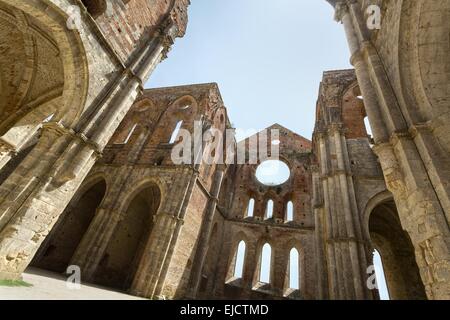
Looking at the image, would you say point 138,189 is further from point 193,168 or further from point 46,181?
point 46,181

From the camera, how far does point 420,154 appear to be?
393cm

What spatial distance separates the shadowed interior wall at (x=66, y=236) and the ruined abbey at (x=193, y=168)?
0.07 meters

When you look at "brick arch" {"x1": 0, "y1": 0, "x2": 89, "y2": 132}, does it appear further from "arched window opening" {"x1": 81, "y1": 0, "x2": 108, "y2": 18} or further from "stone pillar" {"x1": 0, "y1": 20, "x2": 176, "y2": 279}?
"arched window opening" {"x1": 81, "y1": 0, "x2": 108, "y2": 18}

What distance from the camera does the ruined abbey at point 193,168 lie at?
14.4 ft

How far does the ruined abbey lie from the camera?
14.4ft

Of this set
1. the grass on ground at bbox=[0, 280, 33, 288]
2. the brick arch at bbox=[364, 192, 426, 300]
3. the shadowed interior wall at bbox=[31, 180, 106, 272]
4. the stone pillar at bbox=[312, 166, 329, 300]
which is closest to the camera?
the grass on ground at bbox=[0, 280, 33, 288]

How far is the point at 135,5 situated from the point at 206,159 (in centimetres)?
857

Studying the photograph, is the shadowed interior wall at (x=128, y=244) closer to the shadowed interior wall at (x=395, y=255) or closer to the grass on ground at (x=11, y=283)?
the grass on ground at (x=11, y=283)

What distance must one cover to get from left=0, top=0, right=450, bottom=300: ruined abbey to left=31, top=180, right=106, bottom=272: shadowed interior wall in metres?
0.07

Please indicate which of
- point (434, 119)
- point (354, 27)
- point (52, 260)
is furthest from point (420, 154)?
point (52, 260)

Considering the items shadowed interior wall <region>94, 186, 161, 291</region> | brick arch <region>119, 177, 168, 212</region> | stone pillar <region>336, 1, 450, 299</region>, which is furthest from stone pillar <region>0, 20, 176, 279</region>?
shadowed interior wall <region>94, 186, 161, 291</region>

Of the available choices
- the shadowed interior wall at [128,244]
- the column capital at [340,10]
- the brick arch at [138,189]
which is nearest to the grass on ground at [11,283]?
the brick arch at [138,189]

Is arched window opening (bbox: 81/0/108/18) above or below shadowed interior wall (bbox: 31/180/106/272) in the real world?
above
